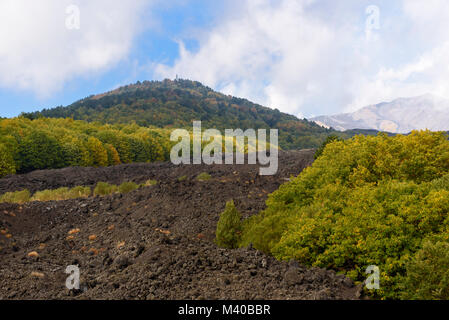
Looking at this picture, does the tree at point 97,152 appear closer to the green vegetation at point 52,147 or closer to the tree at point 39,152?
the green vegetation at point 52,147

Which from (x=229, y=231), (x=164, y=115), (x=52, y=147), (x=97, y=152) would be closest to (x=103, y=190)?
(x=229, y=231)

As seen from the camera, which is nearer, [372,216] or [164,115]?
[372,216]

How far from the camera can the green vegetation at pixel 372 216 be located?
18.1 feet

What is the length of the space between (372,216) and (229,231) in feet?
13.2

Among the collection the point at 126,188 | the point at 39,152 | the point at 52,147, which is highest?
the point at 52,147

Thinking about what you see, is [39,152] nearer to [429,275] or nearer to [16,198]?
[16,198]

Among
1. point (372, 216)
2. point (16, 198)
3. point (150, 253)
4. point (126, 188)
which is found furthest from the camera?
point (126, 188)

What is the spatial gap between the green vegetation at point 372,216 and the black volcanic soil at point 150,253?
584 mm

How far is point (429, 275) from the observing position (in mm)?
4730

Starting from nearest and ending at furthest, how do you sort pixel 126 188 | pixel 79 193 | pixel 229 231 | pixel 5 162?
pixel 229 231
pixel 126 188
pixel 79 193
pixel 5 162

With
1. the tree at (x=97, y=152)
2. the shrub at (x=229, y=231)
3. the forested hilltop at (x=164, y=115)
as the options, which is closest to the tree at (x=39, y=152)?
the tree at (x=97, y=152)

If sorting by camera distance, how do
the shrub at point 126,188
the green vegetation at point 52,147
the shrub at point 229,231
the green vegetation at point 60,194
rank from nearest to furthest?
the shrub at point 229,231, the green vegetation at point 60,194, the shrub at point 126,188, the green vegetation at point 52,147
